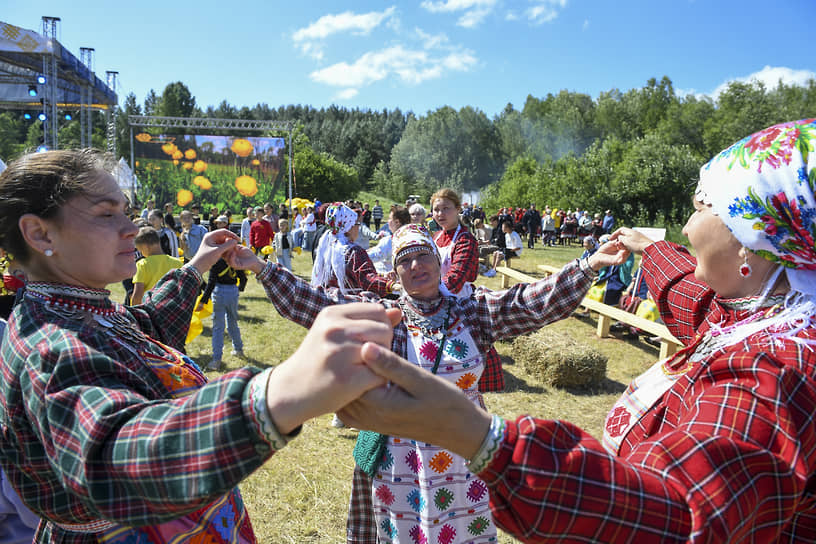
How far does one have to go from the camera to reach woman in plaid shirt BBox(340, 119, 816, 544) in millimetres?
896

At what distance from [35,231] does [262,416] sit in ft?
3.47

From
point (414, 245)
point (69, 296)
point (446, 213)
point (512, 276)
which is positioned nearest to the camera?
point (69, 296)

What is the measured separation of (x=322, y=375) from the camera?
85cm

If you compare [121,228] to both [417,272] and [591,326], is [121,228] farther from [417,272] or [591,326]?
[591,326]

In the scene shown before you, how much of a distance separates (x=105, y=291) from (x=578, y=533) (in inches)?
60.5

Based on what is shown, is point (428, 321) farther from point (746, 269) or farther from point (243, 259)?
point (746, 269)

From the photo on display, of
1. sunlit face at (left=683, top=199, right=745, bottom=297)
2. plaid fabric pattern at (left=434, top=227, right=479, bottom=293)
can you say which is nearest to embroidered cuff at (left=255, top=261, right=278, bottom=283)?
sunlit face at (left=683, top=199, right=745, bottom=297)

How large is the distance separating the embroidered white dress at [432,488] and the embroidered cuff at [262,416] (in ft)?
5.03

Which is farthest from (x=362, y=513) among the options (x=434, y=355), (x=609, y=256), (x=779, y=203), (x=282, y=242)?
(x=282, y=242)

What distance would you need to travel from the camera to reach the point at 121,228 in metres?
1.54

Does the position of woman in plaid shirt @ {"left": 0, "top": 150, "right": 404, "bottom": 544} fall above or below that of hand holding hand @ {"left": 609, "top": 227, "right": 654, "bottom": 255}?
below

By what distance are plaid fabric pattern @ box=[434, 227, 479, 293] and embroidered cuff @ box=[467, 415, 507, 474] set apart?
3850 millimetres

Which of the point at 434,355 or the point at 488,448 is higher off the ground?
the point at 488,448

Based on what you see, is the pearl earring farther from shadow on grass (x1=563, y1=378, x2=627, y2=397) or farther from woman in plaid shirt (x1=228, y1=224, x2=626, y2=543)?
shadow on grass (x1=563, y1=378, x2=627, y2=397)
